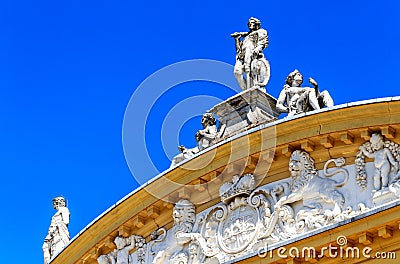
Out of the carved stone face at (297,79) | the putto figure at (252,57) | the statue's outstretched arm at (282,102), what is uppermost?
the putto figure at (252,57)

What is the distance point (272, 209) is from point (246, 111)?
233cm

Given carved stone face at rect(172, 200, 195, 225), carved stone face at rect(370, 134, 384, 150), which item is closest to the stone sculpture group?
carved stone face at rect(172, 200, 195, 225)

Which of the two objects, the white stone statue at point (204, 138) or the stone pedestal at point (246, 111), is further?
the white stone statue at point (204, 138)

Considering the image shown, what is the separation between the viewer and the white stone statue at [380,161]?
746 inches

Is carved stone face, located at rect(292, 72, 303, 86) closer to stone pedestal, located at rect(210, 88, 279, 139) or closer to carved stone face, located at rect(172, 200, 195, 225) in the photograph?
stone pedestal, located at rect(210, 88, 279, 139)

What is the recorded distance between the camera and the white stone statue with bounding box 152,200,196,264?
850 inches

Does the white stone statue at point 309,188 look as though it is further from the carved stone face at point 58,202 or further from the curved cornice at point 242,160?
the carved stone face at point 58,202

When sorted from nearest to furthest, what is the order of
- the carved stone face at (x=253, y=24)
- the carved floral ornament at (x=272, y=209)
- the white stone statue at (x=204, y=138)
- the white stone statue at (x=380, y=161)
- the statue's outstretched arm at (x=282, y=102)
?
the white stone statue at (x=380, y=161), the carved floral ornament at (x=272, y=209), the statue's outstretched arm at (x=282, y=102), the white stone statue at (x=204, y=138), the carved stone face at (x=253, y=24)

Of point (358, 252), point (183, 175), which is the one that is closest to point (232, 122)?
point (183, 175)

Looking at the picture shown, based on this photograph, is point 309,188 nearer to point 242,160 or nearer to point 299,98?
point 242,160

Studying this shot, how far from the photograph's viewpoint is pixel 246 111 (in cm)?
2188

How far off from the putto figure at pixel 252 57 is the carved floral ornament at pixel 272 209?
208cm

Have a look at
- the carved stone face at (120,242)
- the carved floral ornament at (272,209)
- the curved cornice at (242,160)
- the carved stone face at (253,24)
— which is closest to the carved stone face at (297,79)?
the curved cornice at (242,160)

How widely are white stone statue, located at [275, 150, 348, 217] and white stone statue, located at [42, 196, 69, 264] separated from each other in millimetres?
5848
